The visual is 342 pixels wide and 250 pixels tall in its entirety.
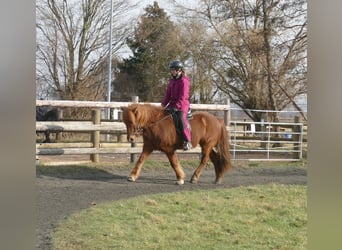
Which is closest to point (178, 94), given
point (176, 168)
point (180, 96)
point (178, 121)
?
point (180, 96)

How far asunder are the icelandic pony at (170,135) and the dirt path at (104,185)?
165mm

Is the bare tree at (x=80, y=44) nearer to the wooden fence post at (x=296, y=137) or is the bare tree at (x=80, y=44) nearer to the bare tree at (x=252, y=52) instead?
the bare tree at (x=252, y=52)

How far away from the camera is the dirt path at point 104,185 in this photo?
112 inches

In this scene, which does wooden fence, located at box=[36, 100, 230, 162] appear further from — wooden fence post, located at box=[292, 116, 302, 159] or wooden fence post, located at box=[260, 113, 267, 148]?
wooden fence post, located at box=[292, 116, 302, 159]

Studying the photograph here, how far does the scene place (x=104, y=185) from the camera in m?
3.95

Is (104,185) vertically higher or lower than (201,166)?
lower

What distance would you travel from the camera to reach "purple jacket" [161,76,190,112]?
3.82 m

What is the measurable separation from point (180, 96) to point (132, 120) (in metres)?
0.45

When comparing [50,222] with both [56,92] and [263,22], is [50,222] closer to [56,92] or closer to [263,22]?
[56,92]

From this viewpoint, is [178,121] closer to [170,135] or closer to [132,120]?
[170,135]

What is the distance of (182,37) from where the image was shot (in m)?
6.71
